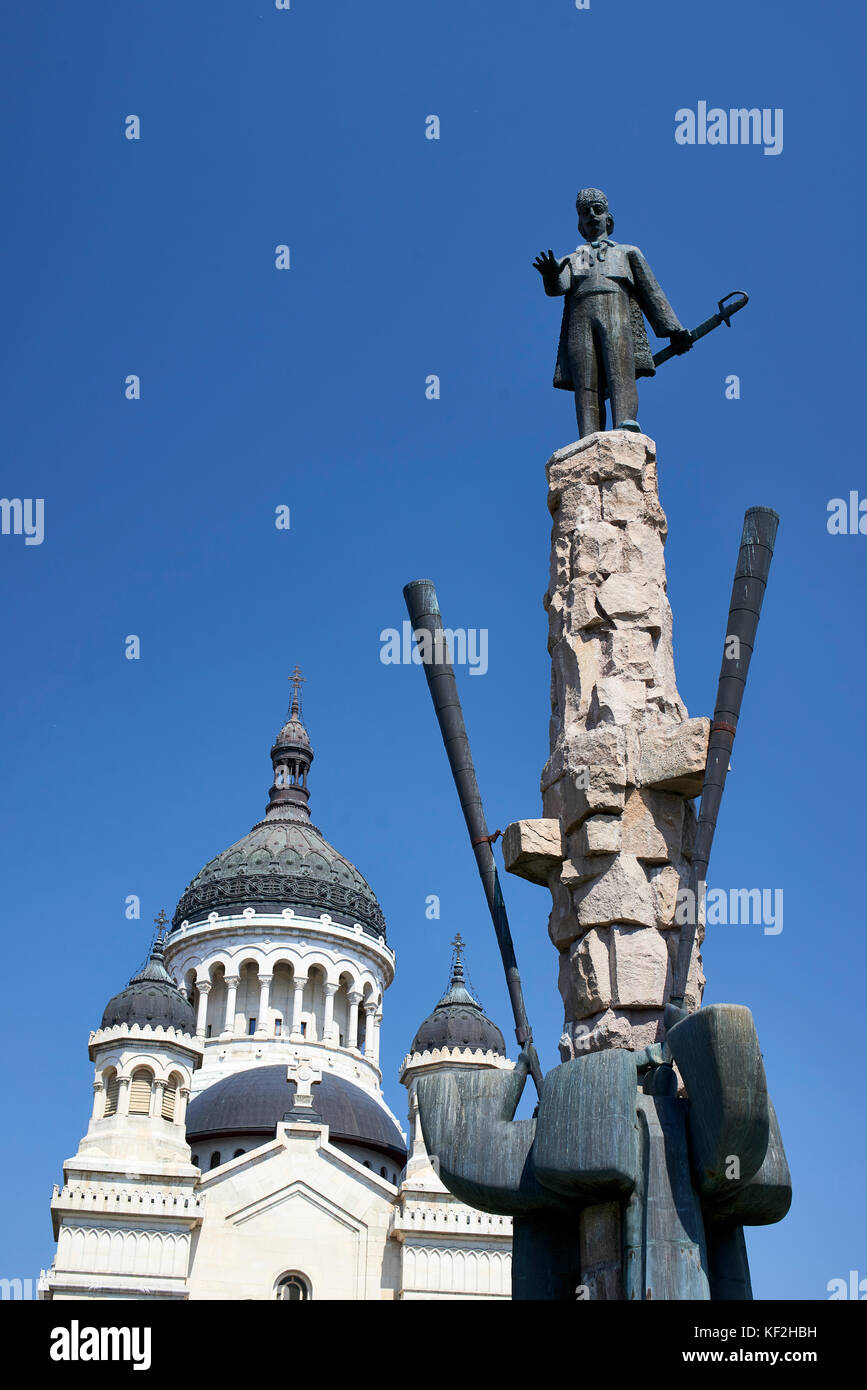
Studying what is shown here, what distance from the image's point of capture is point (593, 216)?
14.1m

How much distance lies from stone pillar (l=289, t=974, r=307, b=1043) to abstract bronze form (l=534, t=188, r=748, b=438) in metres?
44.9

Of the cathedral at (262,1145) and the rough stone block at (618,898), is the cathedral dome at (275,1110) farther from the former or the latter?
the rough stone block at (618,898)

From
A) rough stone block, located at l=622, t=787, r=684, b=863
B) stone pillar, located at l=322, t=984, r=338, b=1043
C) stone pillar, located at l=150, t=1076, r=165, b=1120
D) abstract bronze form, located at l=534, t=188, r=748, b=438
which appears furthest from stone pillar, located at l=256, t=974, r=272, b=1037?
rough stone block, located at l=622, t=787, r=684, b=863

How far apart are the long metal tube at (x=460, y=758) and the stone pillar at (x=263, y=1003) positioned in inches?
1734

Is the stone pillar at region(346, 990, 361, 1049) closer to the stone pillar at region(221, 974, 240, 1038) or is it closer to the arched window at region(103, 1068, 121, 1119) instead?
the stone pillar at region(221, 974, 240, 1038)

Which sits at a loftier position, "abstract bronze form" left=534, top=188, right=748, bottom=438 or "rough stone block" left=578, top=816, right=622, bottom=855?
"abstract bronze form" left=534, top=188, right=748, bottom=438

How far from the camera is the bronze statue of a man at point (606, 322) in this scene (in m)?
13.6

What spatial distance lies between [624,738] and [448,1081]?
3.07m

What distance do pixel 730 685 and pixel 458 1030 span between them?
37.6 m

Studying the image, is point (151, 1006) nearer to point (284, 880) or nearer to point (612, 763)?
point (284, 880)

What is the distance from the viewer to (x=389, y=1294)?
40.6 meters

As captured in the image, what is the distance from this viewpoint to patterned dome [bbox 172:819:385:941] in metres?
59.2

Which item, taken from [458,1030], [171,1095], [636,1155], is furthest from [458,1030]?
[636,1155]
